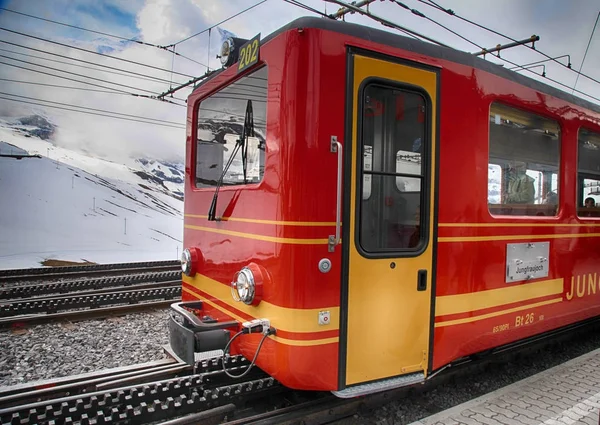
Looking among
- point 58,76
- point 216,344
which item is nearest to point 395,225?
point 216,344

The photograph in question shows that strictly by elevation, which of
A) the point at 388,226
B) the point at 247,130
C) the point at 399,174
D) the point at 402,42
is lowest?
the point at 388,226

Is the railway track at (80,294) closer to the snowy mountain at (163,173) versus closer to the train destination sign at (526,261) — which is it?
the snowy mountain at (163,173)

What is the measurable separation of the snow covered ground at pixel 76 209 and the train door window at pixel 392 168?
30.6 feet

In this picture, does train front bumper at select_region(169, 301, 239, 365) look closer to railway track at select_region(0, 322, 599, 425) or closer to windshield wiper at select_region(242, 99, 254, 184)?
railway track at select_region(0, 322, 599, 425)

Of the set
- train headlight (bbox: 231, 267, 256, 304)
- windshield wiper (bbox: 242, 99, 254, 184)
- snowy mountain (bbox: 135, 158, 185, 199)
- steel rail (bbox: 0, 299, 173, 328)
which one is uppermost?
snowy mountain (bbox: 135, 158, 185, 199)

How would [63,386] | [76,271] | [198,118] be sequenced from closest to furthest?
[63,386] < [198,118] < [76,271]

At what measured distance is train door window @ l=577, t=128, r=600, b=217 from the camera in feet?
15.4

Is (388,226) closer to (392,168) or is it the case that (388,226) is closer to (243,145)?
(392,168)

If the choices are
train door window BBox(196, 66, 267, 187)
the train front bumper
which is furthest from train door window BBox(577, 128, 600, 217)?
the train front bumper

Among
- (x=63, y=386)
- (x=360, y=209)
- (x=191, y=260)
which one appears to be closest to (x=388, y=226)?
(x=360, y=209)

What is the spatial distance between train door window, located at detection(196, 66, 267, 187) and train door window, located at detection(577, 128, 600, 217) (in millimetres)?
3615

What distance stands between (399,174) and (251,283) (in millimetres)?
1305

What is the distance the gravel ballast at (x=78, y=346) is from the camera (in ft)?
14.3

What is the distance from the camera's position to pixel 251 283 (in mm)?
2936
